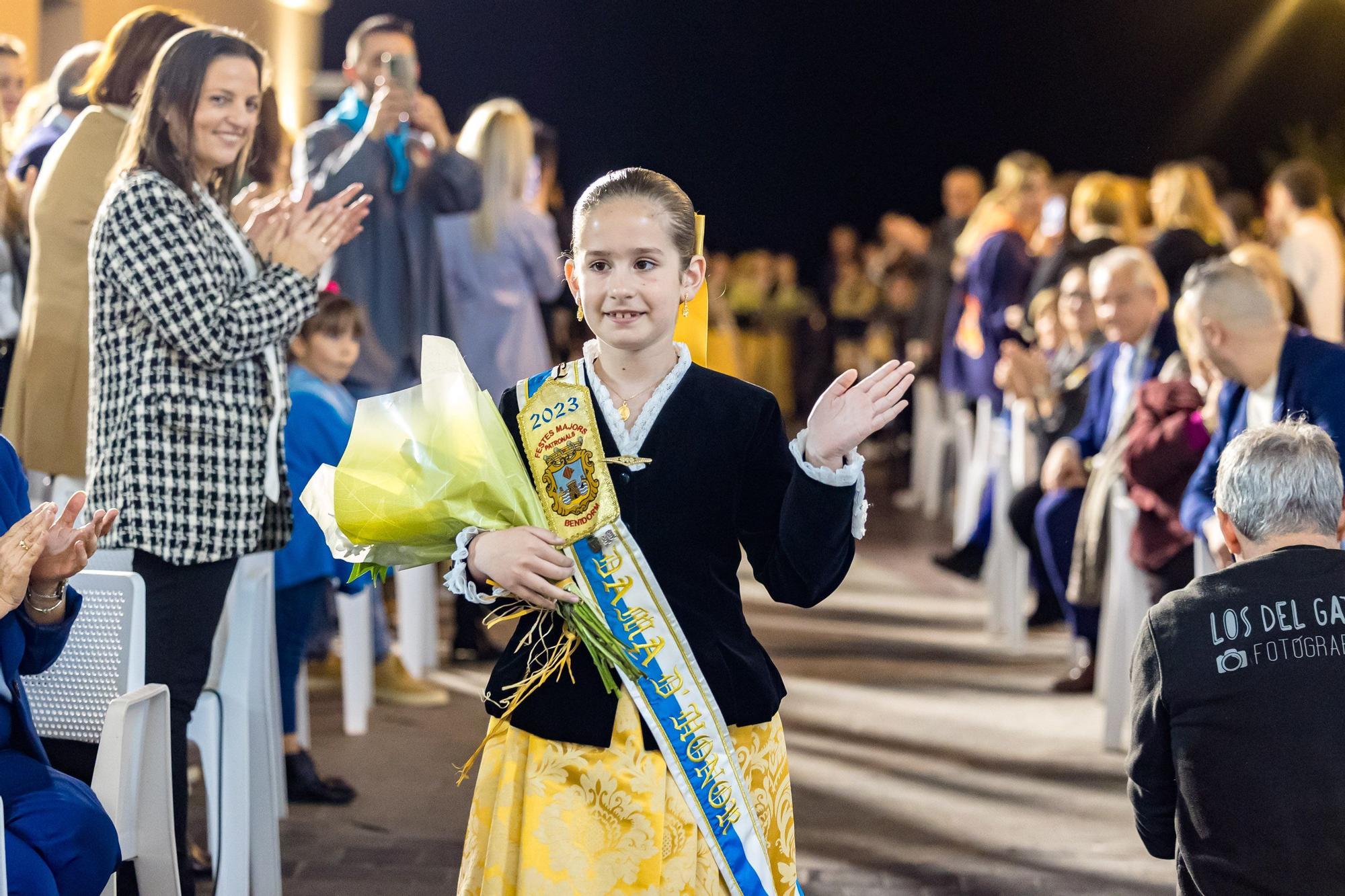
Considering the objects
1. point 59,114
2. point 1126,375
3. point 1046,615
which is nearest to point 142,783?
point 59,114

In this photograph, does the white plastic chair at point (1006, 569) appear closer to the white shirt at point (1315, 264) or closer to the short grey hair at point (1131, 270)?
the short grey hair at point (1131, 270)

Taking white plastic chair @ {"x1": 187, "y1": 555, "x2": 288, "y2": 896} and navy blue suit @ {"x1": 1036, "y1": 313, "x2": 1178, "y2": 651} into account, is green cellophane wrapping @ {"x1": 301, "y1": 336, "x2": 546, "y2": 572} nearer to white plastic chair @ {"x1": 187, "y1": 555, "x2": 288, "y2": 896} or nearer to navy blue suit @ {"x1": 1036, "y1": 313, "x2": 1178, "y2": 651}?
white plastic chair @ {"x1": 187, "y1": 555, "x2": 288, "y2": 896}

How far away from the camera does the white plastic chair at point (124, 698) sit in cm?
223

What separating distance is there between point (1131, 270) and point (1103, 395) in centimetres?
47

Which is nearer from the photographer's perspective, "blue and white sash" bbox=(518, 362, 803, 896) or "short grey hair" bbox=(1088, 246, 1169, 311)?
"blue and white sash" bbox=(518, 362, 803, 896)

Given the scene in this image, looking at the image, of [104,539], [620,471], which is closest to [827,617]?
[104,539]

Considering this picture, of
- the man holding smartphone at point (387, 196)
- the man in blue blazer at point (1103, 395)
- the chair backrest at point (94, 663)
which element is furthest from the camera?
the man in blue blazer at point (1103, 395)

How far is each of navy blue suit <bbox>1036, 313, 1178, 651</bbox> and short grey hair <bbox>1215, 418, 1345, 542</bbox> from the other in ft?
9.32

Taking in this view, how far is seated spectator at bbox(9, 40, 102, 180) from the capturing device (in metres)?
3.80

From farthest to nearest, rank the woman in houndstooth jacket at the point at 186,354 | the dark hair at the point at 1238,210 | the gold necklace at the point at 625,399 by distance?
1. the dark hair at the point at 1238,210
2. the woman in houndstooth jacket at the point at 186,354
3. the gold necklace at the point at 625,399

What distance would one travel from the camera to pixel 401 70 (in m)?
4.29

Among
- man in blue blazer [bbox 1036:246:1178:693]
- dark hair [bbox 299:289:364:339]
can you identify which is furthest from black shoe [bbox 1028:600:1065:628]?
dark hair [bbox 299:289:364:339]

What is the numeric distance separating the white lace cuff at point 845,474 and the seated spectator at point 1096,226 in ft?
13.7

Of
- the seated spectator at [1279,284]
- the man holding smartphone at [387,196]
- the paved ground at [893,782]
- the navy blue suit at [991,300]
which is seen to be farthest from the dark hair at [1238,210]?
the man holding smartphone at [387,196]
